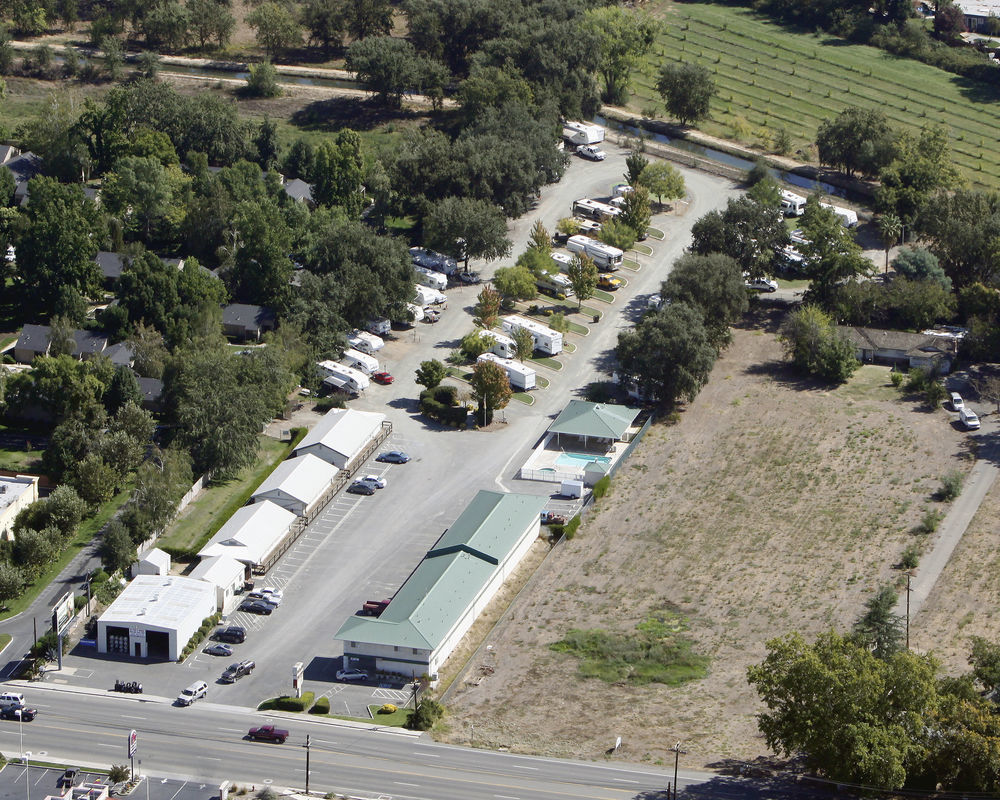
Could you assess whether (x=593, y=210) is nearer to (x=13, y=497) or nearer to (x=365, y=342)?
(x=365, y=342)

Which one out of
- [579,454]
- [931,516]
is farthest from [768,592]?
[579,454]

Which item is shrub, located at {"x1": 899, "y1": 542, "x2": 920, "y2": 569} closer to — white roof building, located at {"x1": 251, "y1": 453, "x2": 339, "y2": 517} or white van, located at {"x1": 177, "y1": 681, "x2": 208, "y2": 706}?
white roof building, located at {"x1": 251, "y1": 453, "x2": 339, "y2": 517}

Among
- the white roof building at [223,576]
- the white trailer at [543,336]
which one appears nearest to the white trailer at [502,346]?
the white trailer at [543,336]

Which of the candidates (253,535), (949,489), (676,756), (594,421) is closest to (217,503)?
(253,535)

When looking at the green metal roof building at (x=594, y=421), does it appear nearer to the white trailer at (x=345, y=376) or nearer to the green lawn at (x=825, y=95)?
the white trailer at (x=345, y=376)

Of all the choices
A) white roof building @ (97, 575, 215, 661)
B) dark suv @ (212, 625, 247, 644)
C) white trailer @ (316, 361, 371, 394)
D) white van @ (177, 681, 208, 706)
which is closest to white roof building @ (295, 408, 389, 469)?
white trailer @ (316, 361, 371, 394)

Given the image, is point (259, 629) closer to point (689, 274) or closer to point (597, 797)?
point (597, 797)

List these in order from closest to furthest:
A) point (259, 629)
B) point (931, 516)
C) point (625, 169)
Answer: point (259, 629) < point (931, 516) < point (625, 169)
